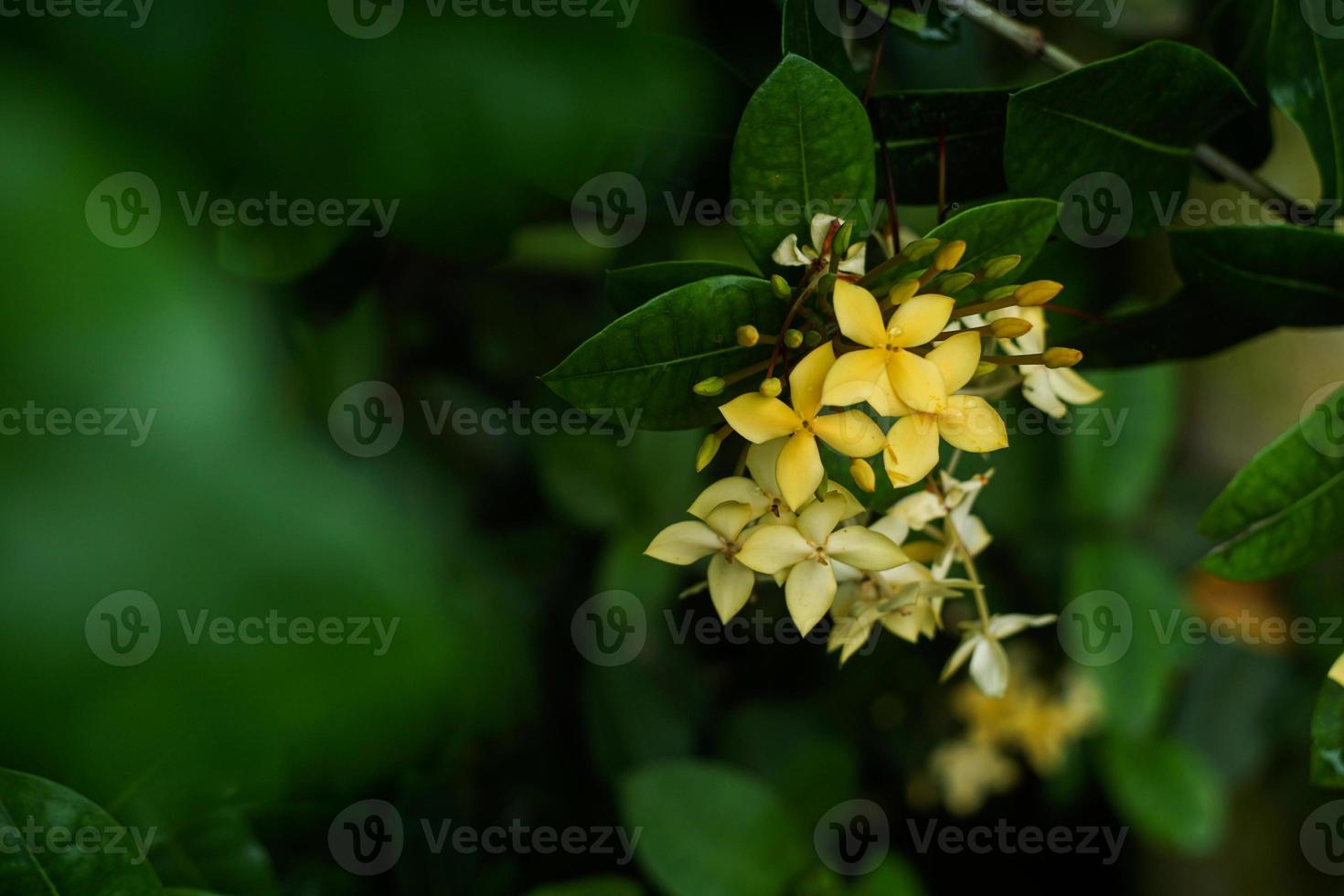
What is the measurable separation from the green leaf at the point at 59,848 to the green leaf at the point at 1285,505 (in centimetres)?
73

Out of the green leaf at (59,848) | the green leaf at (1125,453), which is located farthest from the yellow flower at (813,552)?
the green leaf at (1125,453)

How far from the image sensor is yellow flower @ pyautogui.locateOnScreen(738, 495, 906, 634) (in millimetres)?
549

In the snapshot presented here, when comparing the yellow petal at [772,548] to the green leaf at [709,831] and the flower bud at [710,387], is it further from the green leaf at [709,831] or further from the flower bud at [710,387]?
the green leaf at [709,831]

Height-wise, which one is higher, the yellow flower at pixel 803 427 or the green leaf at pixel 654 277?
the green leaf at pixel 654 277

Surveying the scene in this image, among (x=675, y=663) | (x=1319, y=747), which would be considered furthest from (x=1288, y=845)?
(x=1319, y=747)

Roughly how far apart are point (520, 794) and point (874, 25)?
0.97m

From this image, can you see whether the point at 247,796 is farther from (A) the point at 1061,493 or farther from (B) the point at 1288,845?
(B) the point at 1288,845

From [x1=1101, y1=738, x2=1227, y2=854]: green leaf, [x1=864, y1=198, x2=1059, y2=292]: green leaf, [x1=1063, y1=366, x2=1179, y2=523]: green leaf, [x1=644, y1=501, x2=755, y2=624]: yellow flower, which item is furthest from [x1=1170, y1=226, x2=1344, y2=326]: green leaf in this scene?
[x1=1101, y1=738, x2=1227, y2=854]: green leaf

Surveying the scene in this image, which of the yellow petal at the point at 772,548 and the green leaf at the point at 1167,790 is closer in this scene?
the yellow petal at the point at 772,548

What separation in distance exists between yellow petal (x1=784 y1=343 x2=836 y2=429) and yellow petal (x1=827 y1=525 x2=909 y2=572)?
86 mm

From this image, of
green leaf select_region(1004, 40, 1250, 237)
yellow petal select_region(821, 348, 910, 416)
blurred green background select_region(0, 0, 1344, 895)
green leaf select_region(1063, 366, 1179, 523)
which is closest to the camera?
blurred green background select_region(0, 0, 1344, 895)

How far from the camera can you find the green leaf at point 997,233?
556 mm

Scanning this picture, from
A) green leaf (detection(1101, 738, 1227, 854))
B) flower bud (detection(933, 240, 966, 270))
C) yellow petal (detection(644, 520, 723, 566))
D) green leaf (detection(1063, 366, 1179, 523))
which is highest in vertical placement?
flower bud (detection(933, 240, 966, 270))

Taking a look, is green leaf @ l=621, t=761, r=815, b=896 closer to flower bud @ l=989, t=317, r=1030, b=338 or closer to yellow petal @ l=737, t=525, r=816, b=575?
yellow petal @ l=737, t=525, r=816, b=575
